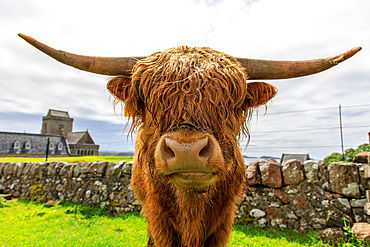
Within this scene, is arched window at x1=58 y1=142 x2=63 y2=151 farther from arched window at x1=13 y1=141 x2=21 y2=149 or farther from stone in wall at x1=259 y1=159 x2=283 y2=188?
stone in wall at x1=259 y1=159 x2=283 y2=188

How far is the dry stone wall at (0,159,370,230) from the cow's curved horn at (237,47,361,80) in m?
2.63

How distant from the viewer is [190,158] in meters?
1.45

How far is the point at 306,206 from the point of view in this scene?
5473mm

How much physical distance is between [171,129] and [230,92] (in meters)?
0.79

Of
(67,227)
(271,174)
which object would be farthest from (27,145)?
(271,174)

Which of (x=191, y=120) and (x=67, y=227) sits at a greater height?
(x=191, y=120)

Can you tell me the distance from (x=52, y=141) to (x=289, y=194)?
7272 centimetres

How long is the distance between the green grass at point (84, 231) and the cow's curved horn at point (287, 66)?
400cm

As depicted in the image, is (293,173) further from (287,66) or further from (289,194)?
(287,66)

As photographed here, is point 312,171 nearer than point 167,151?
No

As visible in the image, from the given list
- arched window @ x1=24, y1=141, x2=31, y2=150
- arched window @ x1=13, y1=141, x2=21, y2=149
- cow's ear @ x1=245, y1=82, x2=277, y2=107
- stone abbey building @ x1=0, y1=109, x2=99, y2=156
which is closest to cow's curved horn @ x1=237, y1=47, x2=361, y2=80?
cow's ear @ x1=245, y1=82, x2=277, y2=107

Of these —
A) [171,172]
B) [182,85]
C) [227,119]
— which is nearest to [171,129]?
[171,172]

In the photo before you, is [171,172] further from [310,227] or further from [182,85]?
[310,227]

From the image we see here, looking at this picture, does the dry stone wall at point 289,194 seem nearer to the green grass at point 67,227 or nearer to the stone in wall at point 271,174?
the stone in wall at point 271,174
